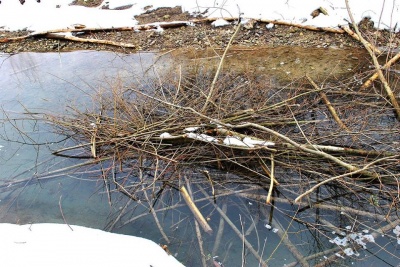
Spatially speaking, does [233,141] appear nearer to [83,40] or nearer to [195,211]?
[195,211]

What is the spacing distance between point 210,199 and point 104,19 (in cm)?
655

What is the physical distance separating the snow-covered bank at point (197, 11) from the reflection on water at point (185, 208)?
3.73 metres

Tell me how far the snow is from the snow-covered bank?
504cm

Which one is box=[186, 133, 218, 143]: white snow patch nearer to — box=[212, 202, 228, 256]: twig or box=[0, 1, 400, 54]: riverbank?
box=[212, 202, 228, 256]: twig

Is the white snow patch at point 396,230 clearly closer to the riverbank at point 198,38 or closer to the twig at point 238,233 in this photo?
the twig at point 238,233

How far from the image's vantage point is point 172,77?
638 centimetres

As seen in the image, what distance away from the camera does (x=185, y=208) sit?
4.37m

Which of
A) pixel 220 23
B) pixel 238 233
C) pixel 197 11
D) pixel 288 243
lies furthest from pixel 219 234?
pixel 197 11

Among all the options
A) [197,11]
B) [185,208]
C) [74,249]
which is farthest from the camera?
[197,11]

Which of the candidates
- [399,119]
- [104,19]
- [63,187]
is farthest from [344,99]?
[104,19]

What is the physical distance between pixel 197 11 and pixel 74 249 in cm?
710

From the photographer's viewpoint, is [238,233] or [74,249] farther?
[238,233]

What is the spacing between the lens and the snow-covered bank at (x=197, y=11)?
8.07 m

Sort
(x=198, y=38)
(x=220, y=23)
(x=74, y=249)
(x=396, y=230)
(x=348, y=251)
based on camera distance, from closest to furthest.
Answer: (x=74, y=249)
(x=348, y=251)
(x=396, y=230)
(x=198, y=38)
(x=220, y=23)
